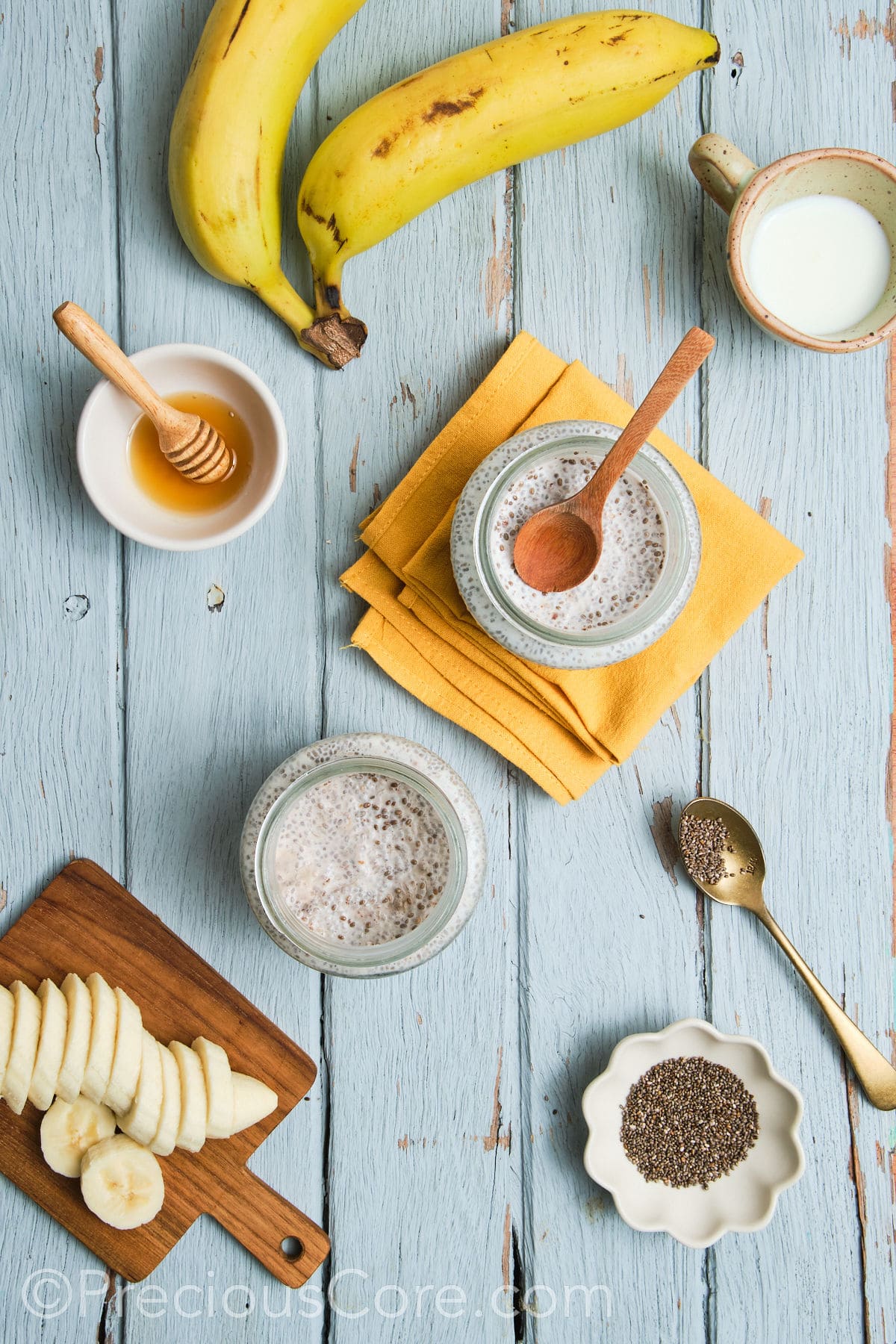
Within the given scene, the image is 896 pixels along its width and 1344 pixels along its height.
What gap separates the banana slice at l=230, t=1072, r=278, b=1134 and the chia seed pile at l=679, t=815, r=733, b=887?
0.52 m

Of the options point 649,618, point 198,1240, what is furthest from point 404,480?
point 198,1240

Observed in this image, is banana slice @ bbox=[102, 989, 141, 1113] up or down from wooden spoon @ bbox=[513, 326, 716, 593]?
down

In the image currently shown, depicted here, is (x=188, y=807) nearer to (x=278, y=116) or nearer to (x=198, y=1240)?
(x=198, y=1240)

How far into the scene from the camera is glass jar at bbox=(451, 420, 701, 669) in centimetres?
93

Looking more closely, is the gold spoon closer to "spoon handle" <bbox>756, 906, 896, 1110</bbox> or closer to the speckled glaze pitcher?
"spoon handle" <bbox>756, 906, 896, 1110</bbox>

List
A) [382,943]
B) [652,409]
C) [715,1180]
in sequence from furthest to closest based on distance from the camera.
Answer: [715,1180]
[382,943]
[652,409]

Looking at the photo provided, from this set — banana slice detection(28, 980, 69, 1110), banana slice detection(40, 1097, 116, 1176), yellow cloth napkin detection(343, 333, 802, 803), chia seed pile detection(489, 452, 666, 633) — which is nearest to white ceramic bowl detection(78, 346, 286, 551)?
yellow cloth napkin detection(343, 333, 802, 803)

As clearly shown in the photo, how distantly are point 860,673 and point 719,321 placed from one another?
0.44 m

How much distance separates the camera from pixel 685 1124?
3.48ft

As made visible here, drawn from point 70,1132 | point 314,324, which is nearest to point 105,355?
point 314,324

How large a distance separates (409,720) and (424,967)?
0.28 metres

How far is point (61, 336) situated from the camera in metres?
1.07

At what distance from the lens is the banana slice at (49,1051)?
976mm

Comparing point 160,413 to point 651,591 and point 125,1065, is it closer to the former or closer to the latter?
point 651,591
